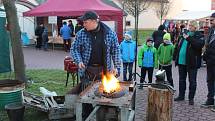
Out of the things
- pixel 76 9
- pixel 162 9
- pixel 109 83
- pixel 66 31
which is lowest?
pixel 109 83

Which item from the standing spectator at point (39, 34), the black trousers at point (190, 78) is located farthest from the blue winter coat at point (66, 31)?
the black trousers at point (190, 78)

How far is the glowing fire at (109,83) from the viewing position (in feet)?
15.7

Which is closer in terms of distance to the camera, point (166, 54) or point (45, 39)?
point (166, 54)

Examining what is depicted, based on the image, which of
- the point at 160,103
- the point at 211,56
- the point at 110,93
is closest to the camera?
the point at 110,93

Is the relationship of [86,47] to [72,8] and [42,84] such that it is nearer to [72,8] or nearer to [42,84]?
[42,84]

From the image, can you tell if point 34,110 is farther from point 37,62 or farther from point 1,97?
point 37,62

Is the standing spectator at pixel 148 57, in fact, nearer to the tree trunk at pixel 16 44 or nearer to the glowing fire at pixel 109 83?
the tree trunk at pixel 16 44

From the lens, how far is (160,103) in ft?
18.7

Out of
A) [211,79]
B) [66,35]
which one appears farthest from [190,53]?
[66,35]

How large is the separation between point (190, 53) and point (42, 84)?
4100mm

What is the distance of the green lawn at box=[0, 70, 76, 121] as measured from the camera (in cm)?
633

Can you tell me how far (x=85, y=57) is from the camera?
5266mm

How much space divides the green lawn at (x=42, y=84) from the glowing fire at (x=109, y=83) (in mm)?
1593

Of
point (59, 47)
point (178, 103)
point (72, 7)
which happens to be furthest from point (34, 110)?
point (59, 47)
